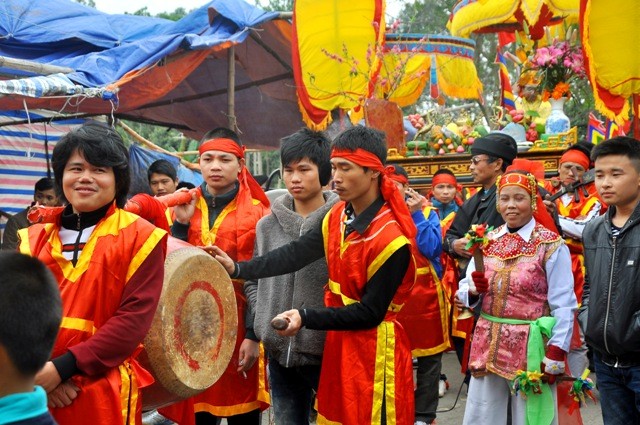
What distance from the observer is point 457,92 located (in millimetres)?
16766

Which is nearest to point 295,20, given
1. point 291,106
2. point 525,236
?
point 291,106

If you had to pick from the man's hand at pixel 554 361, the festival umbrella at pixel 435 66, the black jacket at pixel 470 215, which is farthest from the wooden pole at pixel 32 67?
the festival umbrella at pixel 435 66

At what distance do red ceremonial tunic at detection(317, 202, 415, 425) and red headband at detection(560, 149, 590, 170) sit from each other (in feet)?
13.5

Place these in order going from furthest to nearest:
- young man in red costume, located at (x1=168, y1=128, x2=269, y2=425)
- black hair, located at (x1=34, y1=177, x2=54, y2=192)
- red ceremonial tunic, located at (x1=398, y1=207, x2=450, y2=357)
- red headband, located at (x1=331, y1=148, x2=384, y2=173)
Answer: black hair, located at (x1=34, y1=177, x2=54, y2=192) < red ceremonial tunic, located at (x1=398, y1=207, x2=450, y2=357) < young man in red costume, located at (x1=168, y1=128, x2=269, y2=425) < red headband, located at (x1=331, y1=148, x2=384, y2=173)

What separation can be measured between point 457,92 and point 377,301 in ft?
43.8

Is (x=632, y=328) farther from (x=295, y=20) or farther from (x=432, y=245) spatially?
(x=295, y=20)

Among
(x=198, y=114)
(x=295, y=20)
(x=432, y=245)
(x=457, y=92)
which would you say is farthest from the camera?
(x=457, y=92)

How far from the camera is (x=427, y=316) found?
657 centimetres

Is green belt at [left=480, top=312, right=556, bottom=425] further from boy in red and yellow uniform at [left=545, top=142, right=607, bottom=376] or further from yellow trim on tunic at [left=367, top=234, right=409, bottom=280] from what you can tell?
boy in red and yellow uniform at [left=545, top=142, right=607, bottom=376]

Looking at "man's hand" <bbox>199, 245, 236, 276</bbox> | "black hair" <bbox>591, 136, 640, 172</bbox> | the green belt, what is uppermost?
"black hair" <bbox>591, 136, 640, 172</bbox>

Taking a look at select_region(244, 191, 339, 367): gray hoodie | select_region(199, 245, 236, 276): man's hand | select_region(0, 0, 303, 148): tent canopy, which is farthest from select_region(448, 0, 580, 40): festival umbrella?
select_region(199, 245, 236, 276): man's hand

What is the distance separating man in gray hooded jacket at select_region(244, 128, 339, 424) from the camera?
175 inches

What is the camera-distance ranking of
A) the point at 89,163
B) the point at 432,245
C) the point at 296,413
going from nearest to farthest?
the point at 89,163
the point at 296,413
the point at 432,245

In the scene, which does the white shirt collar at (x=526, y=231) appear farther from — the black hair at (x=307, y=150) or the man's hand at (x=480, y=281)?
the black hair at (x=307, y=150)
